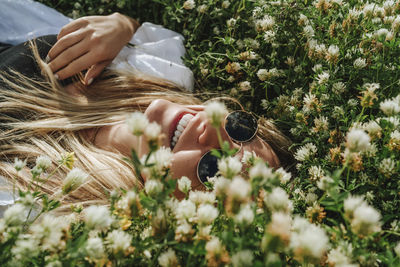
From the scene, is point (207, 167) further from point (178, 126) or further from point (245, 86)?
point (245, 86)

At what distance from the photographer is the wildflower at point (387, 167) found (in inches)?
43.9

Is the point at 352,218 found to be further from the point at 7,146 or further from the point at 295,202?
the point at 7,146

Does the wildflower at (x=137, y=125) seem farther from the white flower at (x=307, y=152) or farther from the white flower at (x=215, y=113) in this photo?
the white flower at (x=307, y=152)

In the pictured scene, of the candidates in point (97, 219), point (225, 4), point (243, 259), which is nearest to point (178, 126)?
point (225, 4)

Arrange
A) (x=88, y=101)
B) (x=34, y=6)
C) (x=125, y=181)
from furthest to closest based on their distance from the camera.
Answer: (x=34, y=6) → (x=88, y=101) → (x=125, y=181)

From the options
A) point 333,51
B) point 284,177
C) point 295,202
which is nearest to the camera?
point 284,177

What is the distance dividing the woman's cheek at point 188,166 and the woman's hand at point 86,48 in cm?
87

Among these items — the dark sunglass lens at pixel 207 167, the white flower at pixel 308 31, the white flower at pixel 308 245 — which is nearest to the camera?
the white flower at pixel 308 245

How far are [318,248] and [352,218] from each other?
16cm

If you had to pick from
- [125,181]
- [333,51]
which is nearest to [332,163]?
[333,51]

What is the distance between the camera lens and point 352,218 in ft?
2.47

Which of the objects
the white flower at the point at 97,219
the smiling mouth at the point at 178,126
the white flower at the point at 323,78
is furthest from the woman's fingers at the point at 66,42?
the white flower at the point at 97,219

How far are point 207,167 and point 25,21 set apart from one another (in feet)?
6.45

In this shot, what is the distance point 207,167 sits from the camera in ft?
5.02
